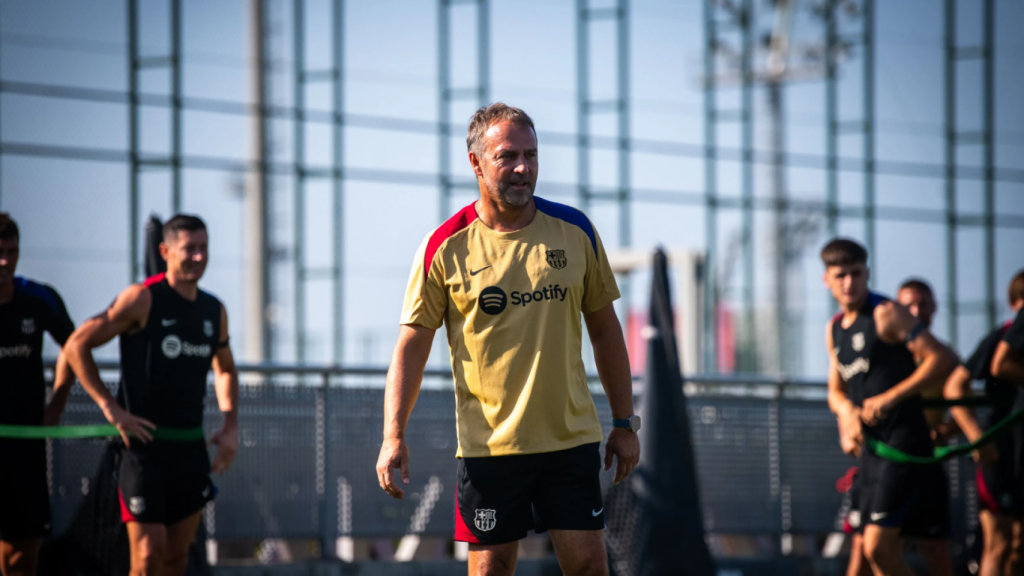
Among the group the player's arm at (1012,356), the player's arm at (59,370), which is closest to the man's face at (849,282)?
the player's arm at (1012,356)

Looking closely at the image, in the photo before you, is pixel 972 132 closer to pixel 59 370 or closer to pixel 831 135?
pixel 831 135

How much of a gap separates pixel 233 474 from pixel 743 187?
14478 millimetres

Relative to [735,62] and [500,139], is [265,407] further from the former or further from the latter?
[735,62]

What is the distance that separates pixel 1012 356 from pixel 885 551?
1.50 m

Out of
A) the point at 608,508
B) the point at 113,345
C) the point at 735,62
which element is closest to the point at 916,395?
the point at 608,508

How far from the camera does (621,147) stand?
19281 millimetres

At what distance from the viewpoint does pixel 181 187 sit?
586 inches

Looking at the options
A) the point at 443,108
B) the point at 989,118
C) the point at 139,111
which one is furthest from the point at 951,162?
the point at 139,111

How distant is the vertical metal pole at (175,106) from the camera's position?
1476 cm

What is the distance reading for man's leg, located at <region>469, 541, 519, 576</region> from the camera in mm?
4047

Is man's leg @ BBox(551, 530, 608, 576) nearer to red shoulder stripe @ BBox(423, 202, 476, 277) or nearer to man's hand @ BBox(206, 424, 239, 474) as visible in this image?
red shoulder stripe @ BBox(423, 202, 476, 277)

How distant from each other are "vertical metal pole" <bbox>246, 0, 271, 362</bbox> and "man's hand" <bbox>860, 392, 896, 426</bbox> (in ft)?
34.9

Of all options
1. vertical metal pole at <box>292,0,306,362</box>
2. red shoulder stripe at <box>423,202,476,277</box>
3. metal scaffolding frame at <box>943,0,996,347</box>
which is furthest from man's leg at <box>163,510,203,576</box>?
metal scaffolding frame at <box>943,0,996,347</box>

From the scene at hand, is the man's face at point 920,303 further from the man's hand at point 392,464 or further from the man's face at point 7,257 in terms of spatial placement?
the man's face at point 7,257
